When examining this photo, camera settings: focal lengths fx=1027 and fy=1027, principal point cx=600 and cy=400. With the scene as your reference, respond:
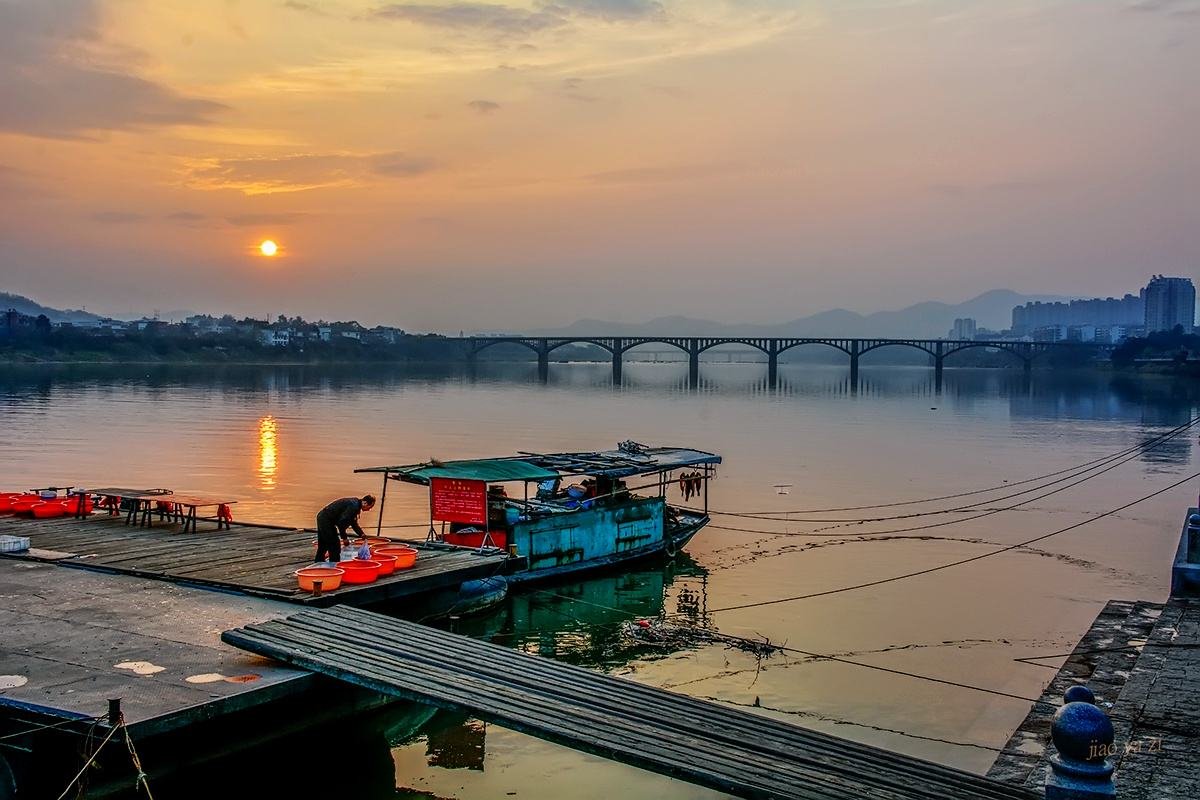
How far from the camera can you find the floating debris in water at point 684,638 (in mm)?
21922

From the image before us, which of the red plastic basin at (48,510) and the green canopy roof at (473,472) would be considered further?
the green canopy roof at (473,472)

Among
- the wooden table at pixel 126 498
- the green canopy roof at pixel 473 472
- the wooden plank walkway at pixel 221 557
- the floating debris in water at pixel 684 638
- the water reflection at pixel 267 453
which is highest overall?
the green canopy roof at pixel 473 472

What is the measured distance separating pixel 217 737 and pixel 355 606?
152 inches

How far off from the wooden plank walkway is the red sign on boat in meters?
4.10

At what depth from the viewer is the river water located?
58.1 feet

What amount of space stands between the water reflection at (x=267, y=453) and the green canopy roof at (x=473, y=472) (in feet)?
61.8

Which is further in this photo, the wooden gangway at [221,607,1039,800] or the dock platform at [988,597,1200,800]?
the dock platform at [988,597,1200,800]

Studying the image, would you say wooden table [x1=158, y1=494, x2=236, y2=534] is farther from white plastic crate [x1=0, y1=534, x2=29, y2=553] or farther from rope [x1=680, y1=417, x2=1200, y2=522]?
rope [x1=680, y1=417, x2=1200, y2=522]

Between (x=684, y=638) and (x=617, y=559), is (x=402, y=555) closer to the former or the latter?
(x=684, y=638)

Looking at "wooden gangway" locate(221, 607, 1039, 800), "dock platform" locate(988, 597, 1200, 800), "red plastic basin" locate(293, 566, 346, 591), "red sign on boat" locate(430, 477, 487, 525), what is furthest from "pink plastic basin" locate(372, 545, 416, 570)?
"dock platform" locate(988, 597, 1200, 800)

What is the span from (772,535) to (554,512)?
445 inches

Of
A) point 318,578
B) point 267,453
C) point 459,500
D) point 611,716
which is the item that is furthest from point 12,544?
point 267,453

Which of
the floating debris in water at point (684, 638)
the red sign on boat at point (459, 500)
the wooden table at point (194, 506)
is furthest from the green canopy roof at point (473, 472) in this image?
the floating debris in water at point (684, 638)

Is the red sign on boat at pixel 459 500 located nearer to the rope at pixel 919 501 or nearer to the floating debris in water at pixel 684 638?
Answer: the floating debris in water at pixel 684 638
